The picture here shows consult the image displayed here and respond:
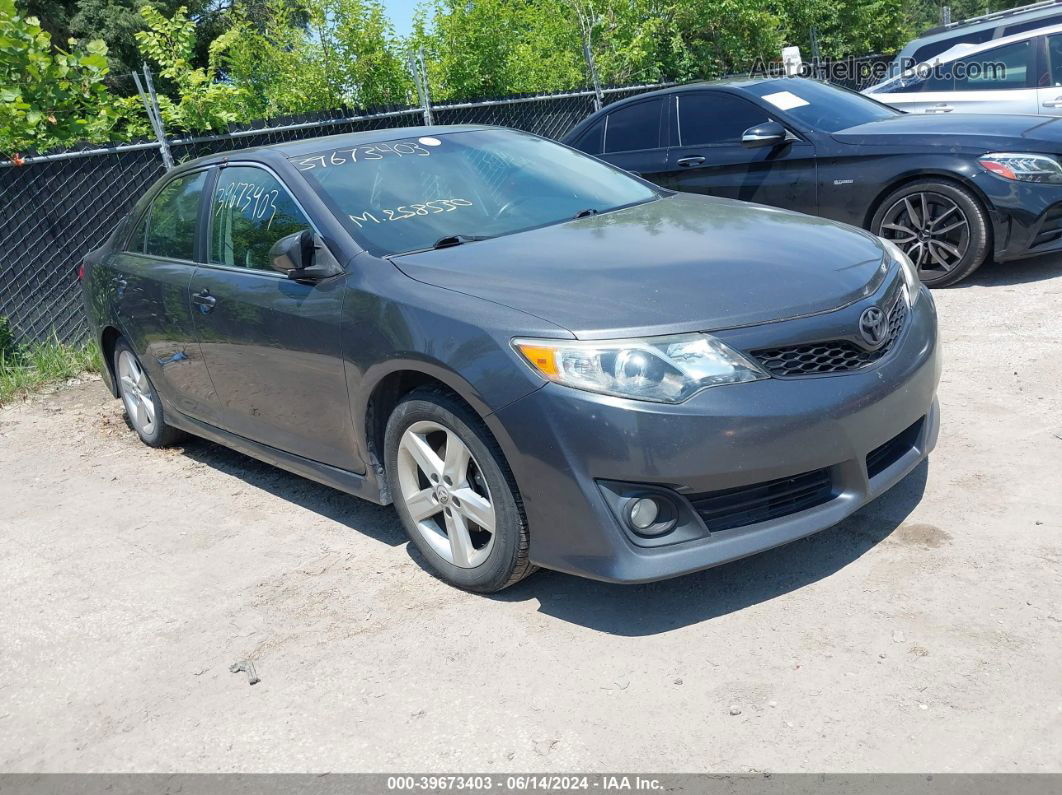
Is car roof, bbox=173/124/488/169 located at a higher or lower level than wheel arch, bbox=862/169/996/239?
higher

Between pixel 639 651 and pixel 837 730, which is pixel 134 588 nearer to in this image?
pixel 639 651

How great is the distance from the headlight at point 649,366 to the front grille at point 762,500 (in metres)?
0.35

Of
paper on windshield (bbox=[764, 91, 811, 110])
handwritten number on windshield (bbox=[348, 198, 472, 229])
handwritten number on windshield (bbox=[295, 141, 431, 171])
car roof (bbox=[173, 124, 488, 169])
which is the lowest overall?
handwritten number on windshield (bbox=[348, 198, 472, 229])

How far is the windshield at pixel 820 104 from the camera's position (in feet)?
25.1

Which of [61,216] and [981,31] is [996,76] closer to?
[981,31]

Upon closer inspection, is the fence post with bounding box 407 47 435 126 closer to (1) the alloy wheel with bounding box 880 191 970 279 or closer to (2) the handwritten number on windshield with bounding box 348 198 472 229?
(1) the alloy wheel with bounding box 880 191 970 279

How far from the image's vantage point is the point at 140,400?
19.8 ft

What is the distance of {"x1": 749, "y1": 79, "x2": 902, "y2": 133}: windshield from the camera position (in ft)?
25.1

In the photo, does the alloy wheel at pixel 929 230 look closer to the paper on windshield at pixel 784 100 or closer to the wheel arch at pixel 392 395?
the paper on windshield at pixel 784 100

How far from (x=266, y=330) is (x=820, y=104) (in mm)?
5234

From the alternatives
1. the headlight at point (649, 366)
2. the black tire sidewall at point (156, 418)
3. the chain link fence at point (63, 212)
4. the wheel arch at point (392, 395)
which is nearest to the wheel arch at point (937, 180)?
the headlight at point (649, 366)

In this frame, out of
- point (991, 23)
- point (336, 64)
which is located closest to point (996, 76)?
point (991, 23)

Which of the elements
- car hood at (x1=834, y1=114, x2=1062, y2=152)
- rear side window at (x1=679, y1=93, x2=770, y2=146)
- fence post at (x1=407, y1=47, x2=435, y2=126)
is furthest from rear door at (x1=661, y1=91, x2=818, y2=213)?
fence post at (x1=407, y1=47, x2=435, y2=126)

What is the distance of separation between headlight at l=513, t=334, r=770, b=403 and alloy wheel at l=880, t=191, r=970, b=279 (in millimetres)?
4342
